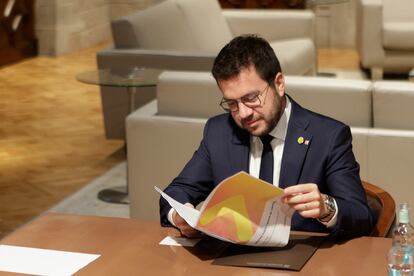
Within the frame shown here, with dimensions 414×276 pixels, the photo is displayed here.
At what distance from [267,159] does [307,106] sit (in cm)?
167

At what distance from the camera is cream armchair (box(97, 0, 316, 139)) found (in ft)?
22.6

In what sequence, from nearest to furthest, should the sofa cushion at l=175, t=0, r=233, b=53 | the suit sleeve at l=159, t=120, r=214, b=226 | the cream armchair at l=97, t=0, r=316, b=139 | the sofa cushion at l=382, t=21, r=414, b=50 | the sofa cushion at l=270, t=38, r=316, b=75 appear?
the suit sleeve at l=159, t=120, r=214, b=226
the cream armchair at l=97, t=0, r=316, b=139
the sofa cushion at l=270, t=38, r=316, b=75
the sofa cushion at l=175, t=0, r=233, b=53
the sofa cushion at l=382, t=21, r=414, b=50

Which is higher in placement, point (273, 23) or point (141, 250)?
point (141, 250)

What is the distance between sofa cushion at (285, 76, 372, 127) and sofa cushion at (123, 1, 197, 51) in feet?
8.23

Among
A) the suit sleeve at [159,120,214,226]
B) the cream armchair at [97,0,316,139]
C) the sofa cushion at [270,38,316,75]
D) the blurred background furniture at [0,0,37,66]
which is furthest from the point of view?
the blurred background furniture at [0,0,37,66]

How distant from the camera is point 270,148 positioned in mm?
3092

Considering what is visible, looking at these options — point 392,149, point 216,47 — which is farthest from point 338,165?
point 216,47

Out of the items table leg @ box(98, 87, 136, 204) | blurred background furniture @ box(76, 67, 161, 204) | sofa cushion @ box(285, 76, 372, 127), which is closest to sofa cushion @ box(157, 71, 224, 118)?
sofa cushion @ box(285, 76, 372, 127)

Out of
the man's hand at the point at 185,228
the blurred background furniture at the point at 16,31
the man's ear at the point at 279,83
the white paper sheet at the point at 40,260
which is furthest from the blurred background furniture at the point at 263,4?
the white paper sheet at the point at 40,260

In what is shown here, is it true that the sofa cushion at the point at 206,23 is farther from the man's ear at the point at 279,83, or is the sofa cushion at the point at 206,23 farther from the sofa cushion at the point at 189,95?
the man's ear at the point at 279,83

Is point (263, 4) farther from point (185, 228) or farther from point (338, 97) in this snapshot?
point (185, 228)

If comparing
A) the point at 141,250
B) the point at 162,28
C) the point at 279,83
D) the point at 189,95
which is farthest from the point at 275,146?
the point at 162,28

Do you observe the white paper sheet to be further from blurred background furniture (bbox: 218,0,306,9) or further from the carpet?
blurred background furniture (bbox: 218,0,306,9)

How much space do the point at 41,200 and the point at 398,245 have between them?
375cm
